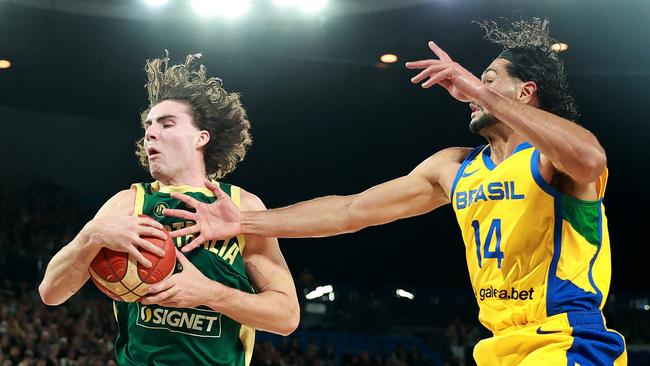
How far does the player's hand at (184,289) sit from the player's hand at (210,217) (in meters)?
0.17

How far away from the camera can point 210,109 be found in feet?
13.7

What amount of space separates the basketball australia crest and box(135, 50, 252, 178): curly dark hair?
1.57ft

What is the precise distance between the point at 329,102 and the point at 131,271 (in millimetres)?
13637

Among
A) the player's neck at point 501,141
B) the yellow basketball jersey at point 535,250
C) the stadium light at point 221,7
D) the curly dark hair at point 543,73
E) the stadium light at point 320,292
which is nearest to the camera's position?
the yellow basketball jersey at point 535,250

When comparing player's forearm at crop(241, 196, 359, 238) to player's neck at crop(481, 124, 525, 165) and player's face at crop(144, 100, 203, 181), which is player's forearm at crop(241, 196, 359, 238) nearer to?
player's face at crop(144, 100, 203, 181)

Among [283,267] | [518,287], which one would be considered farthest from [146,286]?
[518,287]

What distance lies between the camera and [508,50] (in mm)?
3721

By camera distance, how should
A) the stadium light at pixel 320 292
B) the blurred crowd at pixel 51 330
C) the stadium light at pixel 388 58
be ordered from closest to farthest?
the blurred crowd at pixel 51 330 < the stadium light at pixel 388 58 < the stadium light at pixel 320 292

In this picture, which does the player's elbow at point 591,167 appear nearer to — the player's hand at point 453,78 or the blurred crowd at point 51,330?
the player's hand at point 453,78

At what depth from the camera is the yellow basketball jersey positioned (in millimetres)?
3133

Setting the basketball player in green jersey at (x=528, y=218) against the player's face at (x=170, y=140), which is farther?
the player's face at (x=170, y=140)

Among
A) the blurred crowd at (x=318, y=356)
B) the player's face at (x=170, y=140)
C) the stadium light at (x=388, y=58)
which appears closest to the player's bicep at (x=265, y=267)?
the player's face at (x=170, y=140)

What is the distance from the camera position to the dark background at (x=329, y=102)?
42.7 feet

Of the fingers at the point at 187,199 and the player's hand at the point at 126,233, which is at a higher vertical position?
the fingers at the point at 187,199
